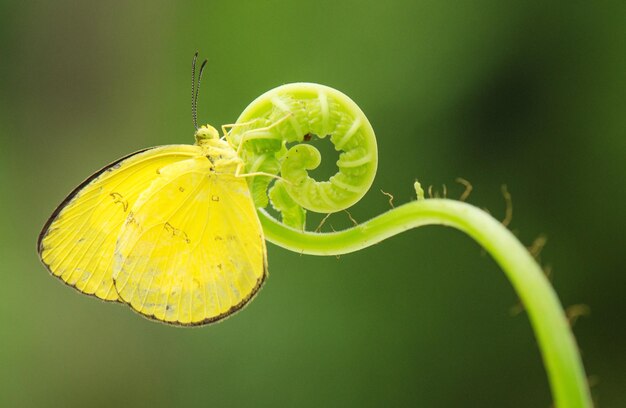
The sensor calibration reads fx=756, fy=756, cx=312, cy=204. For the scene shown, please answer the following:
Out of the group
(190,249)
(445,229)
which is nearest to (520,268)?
(190,249)

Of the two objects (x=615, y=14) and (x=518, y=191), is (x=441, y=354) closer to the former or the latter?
(x=518, y=191)

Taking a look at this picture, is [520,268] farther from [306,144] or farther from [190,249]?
[190,249]

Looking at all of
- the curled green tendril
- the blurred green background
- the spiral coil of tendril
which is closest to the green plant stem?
the curled green tendril

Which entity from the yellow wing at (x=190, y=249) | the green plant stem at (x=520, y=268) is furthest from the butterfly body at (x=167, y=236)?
the green plant stem at (x=520, y=268)

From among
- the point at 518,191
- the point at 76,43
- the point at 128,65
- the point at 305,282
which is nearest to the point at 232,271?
the point at 305,282

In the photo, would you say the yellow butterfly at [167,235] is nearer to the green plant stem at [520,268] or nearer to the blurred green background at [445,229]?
the green plant stem at [520,268]

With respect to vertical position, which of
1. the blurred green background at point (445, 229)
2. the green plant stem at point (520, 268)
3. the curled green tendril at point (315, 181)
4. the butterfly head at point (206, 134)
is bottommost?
the green plant stem at point (520, 268)

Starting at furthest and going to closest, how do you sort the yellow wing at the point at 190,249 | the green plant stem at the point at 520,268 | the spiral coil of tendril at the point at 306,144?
the yellow wing at the point at 190,249
the spiral coil of tendril at the point at 306,144
the green plant stem at the point at 520,268
